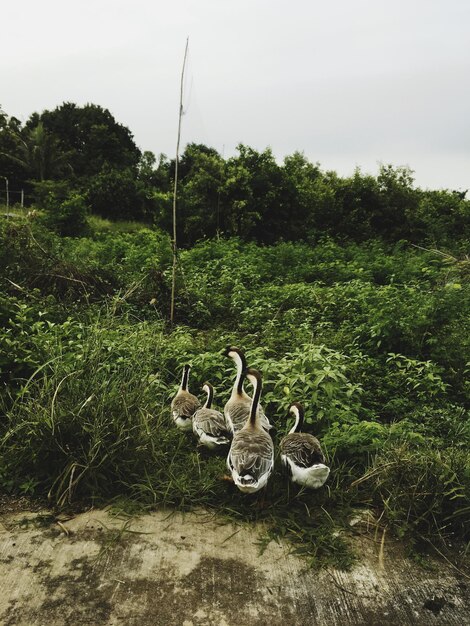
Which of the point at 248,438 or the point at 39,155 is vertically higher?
the point at 39,155

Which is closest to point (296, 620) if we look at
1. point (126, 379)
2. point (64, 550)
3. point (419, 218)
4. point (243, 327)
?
point (64, 550)

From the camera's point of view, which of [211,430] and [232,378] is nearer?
[211,430]

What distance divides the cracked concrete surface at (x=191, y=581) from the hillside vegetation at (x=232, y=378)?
202 mm

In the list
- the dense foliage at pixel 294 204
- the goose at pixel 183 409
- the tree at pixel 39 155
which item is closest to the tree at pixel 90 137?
the tree at pixel 39 155

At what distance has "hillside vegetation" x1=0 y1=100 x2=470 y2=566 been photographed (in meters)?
3.34

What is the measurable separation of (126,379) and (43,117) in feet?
123

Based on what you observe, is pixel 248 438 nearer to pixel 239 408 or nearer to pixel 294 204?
pixel 239 408

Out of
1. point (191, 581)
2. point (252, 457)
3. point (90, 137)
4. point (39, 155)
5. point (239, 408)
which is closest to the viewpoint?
point (191, 581)

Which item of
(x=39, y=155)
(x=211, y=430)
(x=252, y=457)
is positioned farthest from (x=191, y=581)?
(x=39, y=155)

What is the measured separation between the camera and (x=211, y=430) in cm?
379

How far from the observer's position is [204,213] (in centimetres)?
1399

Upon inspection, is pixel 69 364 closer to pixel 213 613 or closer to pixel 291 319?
pixel 213 613

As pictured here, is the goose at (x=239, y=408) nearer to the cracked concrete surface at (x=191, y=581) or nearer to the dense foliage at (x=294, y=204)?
the cracked concrete surface at (x=191, y=581)

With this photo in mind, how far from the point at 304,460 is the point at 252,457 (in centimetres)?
37
